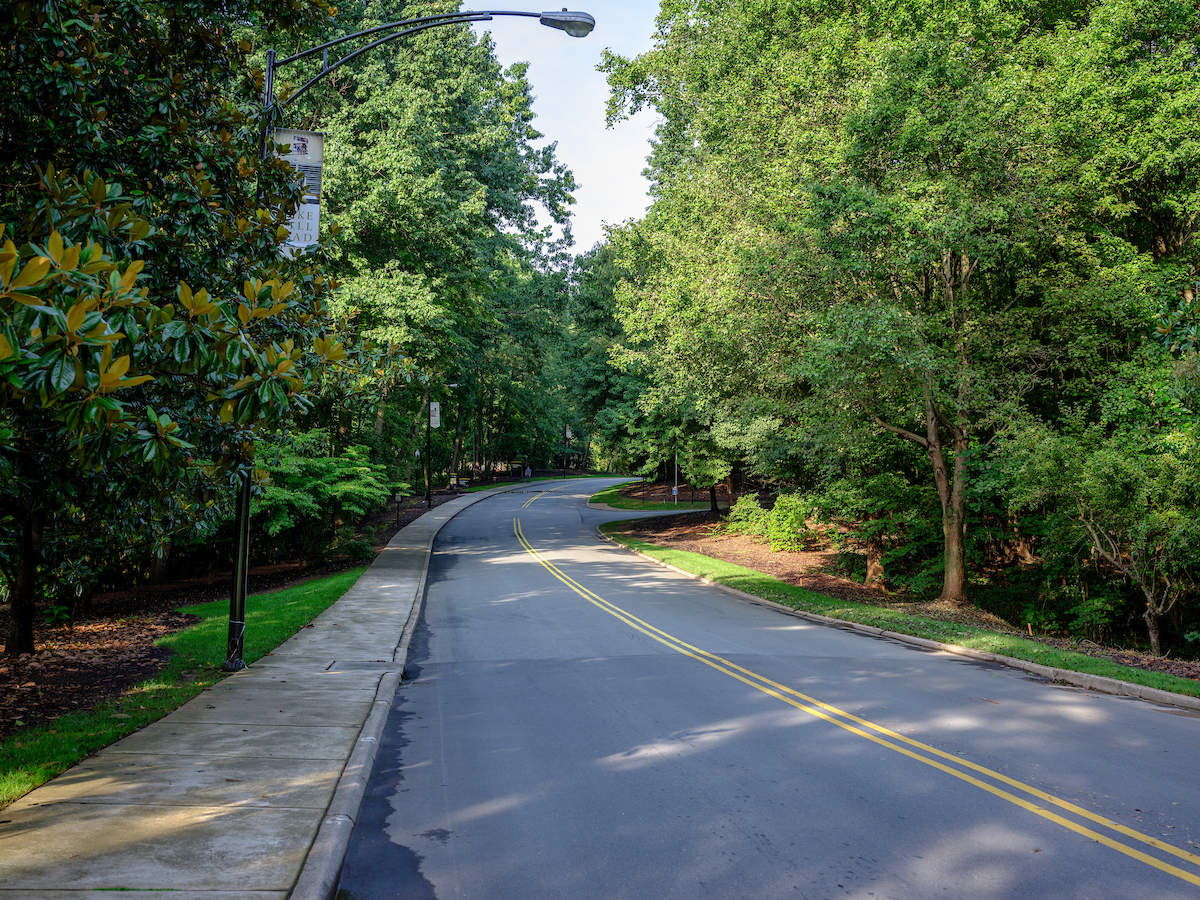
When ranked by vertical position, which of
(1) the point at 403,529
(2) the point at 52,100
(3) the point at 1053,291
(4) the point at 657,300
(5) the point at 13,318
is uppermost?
(4) the point at 657,300

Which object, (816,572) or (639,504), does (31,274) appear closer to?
(816,572)

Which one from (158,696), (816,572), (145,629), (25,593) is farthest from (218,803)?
(816,572)

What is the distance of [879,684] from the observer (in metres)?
9.63

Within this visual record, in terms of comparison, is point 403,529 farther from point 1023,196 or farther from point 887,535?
point 1023,196

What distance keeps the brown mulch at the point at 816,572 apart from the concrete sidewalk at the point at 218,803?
38.1 ft

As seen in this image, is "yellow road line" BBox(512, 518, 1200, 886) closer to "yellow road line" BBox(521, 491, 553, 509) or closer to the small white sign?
the small white sign

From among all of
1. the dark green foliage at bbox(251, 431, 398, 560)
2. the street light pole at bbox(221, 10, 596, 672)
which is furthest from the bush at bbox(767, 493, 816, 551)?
the street light pole at bbox(221, 10, 596, 672)

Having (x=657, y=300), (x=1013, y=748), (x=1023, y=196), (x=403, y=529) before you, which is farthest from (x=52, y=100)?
(x=403, y=529)

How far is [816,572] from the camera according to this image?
76.3 feet

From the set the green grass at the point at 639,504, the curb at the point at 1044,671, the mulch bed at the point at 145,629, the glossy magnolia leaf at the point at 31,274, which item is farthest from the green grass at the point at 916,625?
the green grass at the point at 639,504

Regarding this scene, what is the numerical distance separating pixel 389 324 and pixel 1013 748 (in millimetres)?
18033

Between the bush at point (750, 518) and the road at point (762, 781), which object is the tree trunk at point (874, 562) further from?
the road at point (762, 781)

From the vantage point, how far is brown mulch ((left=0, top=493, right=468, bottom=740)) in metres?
8.19

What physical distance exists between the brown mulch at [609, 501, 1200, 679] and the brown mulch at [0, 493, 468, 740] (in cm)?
1415
